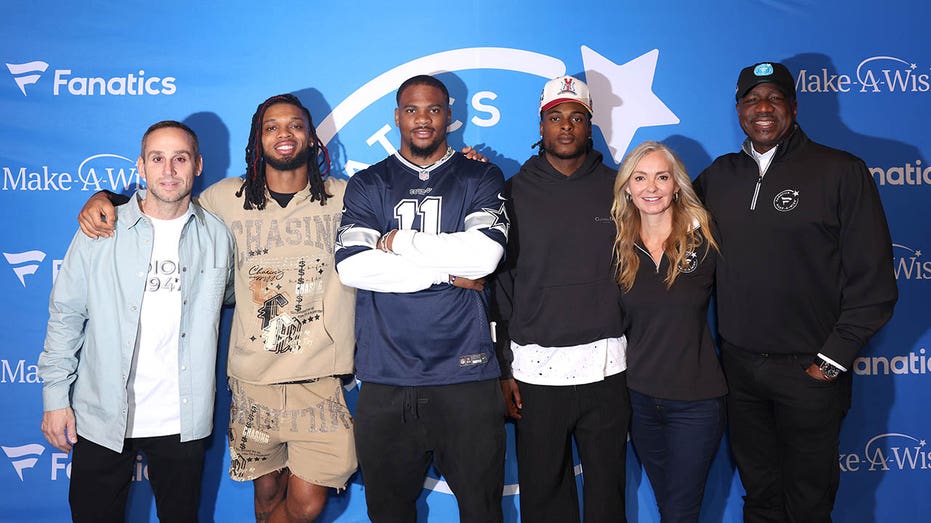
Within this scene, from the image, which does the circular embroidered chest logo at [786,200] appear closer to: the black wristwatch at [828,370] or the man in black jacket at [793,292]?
the man in black jacket at [793,292]

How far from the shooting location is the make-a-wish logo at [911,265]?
3.13 meters

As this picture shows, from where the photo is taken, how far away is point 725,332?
8.50 feet

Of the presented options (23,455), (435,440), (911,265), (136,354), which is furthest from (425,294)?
(911,265)

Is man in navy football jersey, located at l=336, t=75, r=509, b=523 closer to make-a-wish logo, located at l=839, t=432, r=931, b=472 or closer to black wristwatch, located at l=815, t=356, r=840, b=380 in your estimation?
black wristwatch, located at l=815, t=356, r=840, b=380

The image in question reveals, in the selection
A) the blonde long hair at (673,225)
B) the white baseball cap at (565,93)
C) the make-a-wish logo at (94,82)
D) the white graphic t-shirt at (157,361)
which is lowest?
the white graphic t-shirt at (157,361)

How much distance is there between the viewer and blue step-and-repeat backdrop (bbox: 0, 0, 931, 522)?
3021 mm

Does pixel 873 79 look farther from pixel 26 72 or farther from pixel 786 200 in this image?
pixel 26 72

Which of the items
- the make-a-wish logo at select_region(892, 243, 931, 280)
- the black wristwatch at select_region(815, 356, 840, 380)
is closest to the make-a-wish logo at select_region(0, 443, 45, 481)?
the black wristwatch at select_region(815, 356, 840, 380)

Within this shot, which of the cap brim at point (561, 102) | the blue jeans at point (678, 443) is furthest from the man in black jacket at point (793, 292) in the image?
the cap brim at point (561, 102)

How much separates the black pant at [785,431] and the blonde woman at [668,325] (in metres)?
0.20

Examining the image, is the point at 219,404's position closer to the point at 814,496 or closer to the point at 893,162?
the point at 814,496

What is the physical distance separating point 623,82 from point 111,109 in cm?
235

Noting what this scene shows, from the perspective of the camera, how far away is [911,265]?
3139mm

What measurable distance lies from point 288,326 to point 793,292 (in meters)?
1.87
